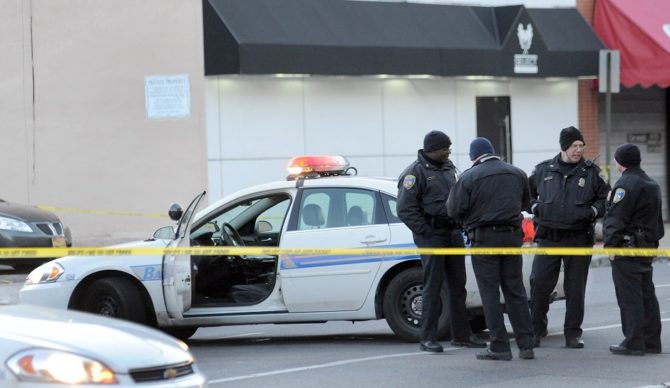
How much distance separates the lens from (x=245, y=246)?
1140 centimetres

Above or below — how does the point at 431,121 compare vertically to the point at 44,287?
above

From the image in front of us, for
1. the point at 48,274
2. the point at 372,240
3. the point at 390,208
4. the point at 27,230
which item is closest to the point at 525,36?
the point at 27,230

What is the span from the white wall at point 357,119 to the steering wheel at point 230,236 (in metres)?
8.70

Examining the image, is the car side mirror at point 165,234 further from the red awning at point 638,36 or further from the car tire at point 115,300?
the red awning at point 638,36

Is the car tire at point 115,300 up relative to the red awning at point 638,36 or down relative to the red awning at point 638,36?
down

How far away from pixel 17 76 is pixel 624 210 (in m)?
12.3

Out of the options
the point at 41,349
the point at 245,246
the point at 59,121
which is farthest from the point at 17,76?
the point at 41,349

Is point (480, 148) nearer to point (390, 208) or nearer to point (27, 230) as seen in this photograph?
point (390, 208)

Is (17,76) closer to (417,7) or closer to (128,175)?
(128,175)

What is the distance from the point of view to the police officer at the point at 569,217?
10289 millimetres

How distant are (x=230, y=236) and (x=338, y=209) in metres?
1.06

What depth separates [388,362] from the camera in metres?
9.72

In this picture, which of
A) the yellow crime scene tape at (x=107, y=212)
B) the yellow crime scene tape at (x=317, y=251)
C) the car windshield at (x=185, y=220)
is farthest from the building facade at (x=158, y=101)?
the yellow crime scene tape at (x=317, y=251)

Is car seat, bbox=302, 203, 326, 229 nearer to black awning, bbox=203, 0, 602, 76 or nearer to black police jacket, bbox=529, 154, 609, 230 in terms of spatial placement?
black police jacket, bbox=529, 154, 609, 230
